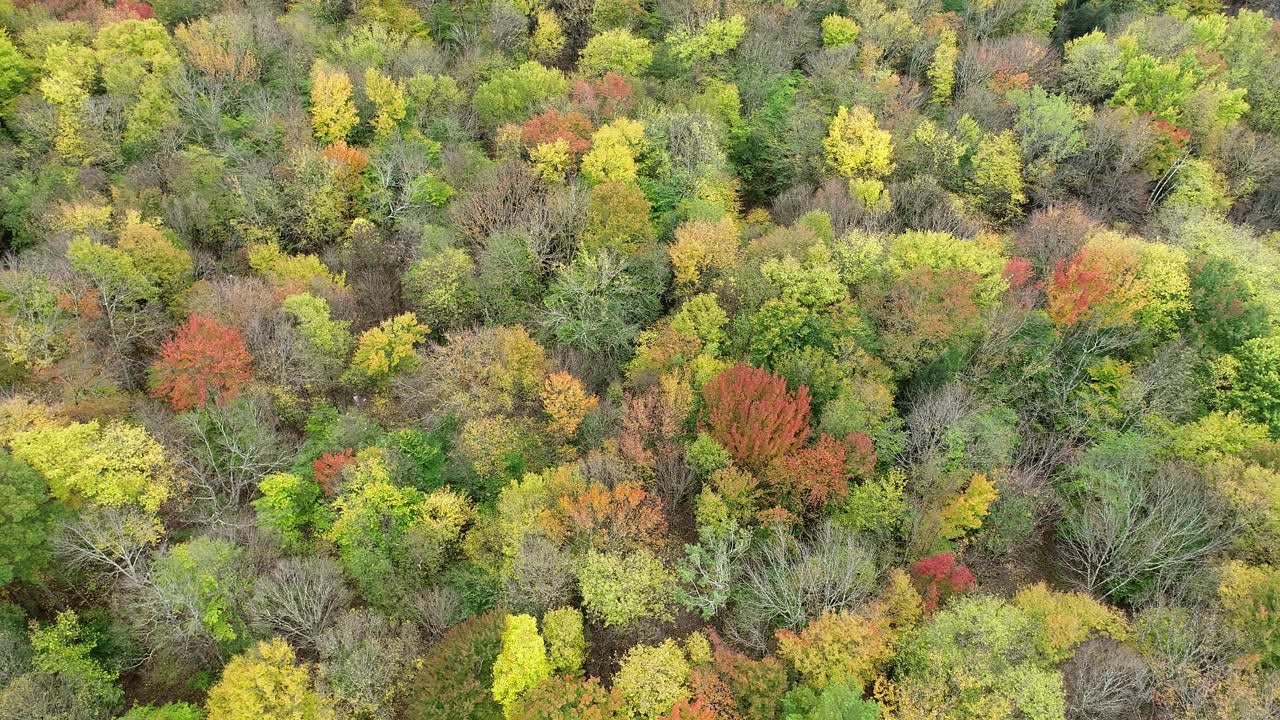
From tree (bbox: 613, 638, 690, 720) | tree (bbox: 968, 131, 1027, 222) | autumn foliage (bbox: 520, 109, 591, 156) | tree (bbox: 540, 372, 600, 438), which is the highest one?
autumn foliage (bbox: 520, 109, 591, 156)

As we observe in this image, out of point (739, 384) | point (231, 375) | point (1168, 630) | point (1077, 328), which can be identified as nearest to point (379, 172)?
point (231, 375)

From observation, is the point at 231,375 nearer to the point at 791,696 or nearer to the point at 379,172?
the point at 379,172

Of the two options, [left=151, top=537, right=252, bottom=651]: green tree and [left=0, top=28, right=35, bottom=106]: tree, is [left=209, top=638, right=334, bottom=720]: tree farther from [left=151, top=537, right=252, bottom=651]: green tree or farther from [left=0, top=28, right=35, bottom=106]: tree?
[left=0, top=28, right=35, bottom=106]: tree

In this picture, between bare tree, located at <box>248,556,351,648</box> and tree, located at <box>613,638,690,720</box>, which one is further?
Answer: bare tree, located at <box>248,556,351,648</box>

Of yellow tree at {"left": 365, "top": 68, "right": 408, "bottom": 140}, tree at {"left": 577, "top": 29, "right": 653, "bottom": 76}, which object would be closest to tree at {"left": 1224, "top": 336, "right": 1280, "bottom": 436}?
tree at {"left": 577, "top": 29, "right": 653, "bottom": 76}

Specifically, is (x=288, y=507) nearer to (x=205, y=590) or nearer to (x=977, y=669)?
(x=205, y=590)

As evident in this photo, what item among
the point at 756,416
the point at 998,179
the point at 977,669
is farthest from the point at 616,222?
the point at 977,669
